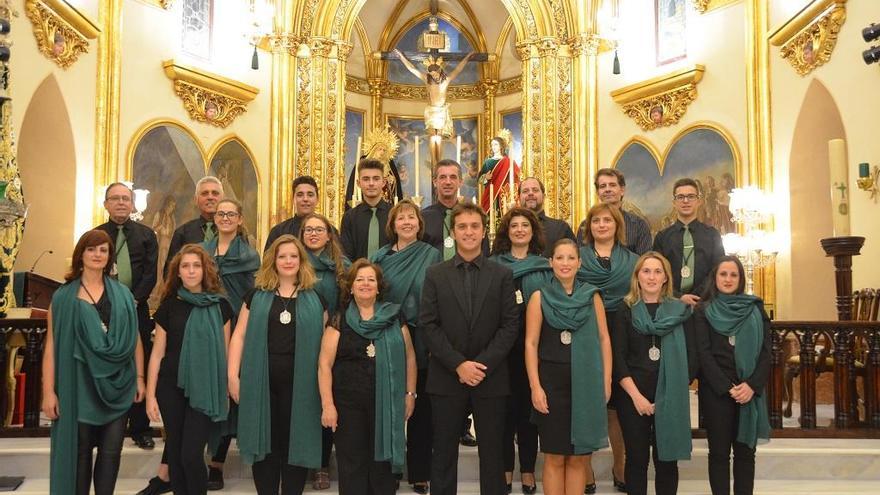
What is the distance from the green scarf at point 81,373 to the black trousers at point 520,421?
2005 millimetres

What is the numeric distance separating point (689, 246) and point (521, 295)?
4.62 ft

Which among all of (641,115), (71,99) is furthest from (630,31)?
(71,99)

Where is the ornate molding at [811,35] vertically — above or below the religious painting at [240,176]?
above

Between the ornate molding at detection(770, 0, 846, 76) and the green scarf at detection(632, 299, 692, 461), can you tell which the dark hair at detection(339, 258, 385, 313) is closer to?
the green scarf at detection(632, 299, 692, 461)

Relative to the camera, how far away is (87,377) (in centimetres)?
424

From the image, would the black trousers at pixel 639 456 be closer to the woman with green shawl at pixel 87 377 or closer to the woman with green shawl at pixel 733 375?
the woman with green shawl at pixel 733 375

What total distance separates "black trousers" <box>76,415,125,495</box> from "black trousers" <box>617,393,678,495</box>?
2.60 meters

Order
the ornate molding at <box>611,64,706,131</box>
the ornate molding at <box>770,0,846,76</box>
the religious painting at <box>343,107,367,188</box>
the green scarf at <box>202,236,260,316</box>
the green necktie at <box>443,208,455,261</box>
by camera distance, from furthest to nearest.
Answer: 1. the religious painting at <box>343,107,367,188</box>
2. the ornate molding at <box>611,64,706,131</box>
3. the ornate molding at <box>770,0,846,76</box>
4. the green necktie at <box>443,208,455,261</box>
5. the green scarf at <box>202,236,260,316</box>

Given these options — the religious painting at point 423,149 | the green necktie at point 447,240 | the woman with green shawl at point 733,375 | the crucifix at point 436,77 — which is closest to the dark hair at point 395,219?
the green necktie at point 447,240

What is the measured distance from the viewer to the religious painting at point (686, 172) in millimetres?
11234

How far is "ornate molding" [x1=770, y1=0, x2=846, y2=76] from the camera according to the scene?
861 centimetres

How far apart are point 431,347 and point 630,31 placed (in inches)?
404

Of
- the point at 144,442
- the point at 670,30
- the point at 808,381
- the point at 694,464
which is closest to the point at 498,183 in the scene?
the point at 670,30

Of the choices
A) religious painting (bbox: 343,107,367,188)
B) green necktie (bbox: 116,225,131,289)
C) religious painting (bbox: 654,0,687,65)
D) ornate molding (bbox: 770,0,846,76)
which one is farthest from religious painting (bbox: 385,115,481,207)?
green necktie (bbox: 116,225,131,289)
